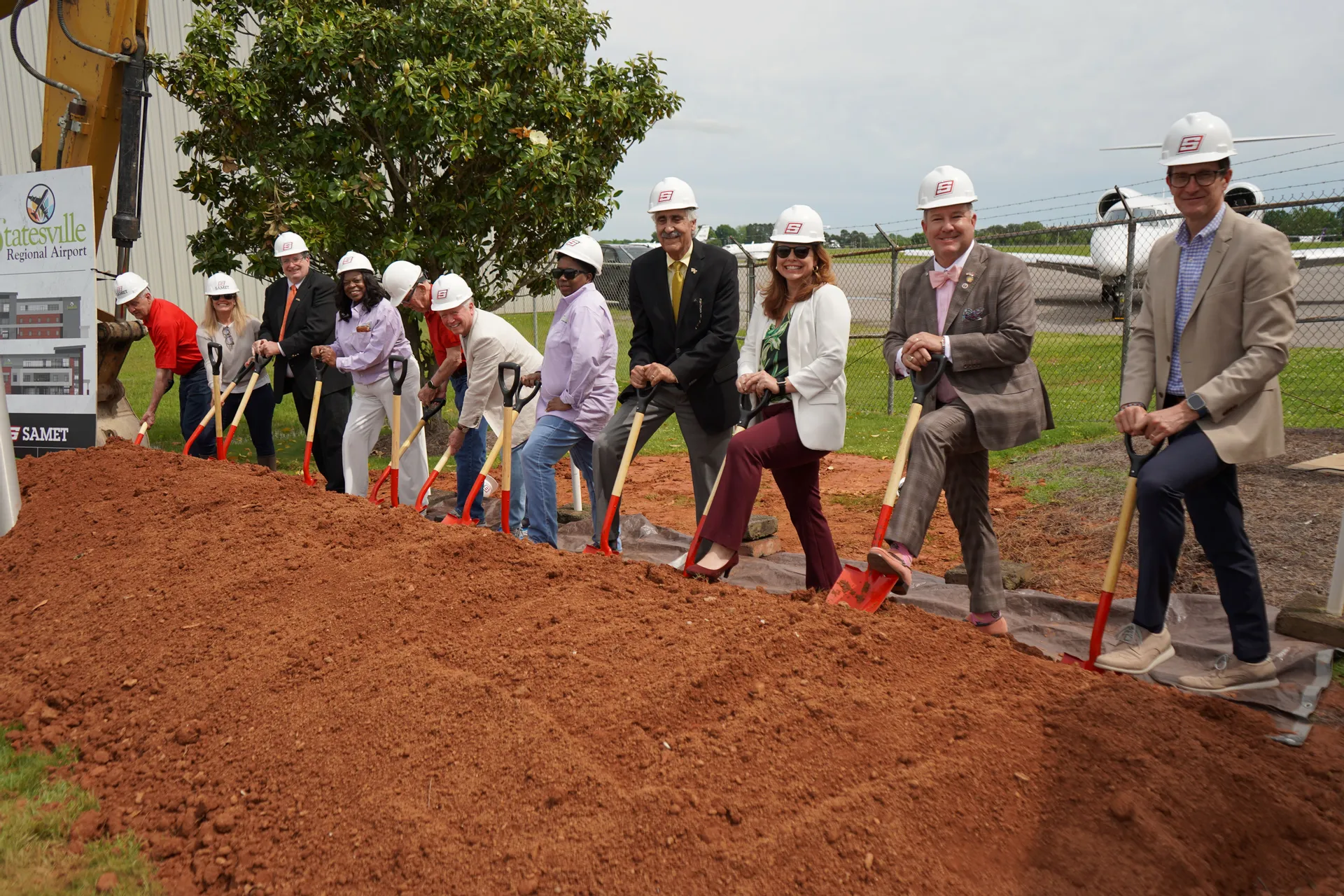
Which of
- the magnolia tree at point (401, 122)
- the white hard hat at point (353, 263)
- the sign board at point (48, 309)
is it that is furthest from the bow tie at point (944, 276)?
the sign board at point (48, 309)

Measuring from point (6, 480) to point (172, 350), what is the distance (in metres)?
2.51

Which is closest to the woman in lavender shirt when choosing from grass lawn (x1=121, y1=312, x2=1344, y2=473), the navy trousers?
grass lawn (x1=121, y1=312, x2=1344, y2=473)

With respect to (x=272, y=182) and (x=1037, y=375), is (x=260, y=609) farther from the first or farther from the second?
(x=272, y=182)

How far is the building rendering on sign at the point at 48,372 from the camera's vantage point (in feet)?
26.6

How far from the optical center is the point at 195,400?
869 centimetres

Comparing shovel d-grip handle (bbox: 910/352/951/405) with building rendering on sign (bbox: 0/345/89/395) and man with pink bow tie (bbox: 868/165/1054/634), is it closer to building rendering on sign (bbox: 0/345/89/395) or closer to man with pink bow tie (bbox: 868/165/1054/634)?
man with pink bow tie (bbox: 868/165/1054/634)

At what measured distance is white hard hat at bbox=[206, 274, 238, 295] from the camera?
8.27 meters

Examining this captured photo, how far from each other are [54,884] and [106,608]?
2064mm

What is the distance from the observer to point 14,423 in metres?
8.40

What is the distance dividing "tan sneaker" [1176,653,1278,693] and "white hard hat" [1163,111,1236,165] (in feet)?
6.04

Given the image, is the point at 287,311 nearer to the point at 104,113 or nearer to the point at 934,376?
the point at 104,113

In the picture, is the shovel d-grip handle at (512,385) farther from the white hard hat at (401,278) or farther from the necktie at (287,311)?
the necktie at (287,311)

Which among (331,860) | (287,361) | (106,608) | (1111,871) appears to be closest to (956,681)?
(1111,871)

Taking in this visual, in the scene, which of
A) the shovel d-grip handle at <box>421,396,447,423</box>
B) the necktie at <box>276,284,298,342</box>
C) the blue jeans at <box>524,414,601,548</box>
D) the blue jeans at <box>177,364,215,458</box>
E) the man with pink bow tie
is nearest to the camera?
the man with pink bow tie
